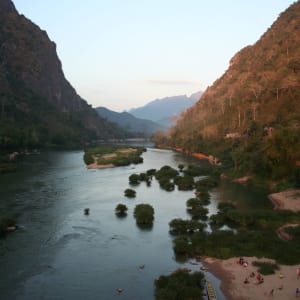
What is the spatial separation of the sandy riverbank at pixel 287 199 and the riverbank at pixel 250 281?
22.6m

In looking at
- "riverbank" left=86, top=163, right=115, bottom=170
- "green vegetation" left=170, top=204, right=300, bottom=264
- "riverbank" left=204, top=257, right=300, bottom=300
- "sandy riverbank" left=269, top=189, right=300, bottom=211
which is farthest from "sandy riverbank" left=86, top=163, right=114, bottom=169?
"riverbank" left=204, top=257, right=300, bottom=300

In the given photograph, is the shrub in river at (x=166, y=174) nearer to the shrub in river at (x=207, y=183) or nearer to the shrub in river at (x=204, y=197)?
the shrub in river at (x=207, y=183)

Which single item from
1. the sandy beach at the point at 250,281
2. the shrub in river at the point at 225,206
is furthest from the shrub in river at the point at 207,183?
the sandy beach at the point at 250,281

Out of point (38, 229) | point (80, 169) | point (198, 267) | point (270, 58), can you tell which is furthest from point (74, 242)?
point (270, 58)

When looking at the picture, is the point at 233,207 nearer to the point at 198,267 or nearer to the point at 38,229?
the point at 198,267

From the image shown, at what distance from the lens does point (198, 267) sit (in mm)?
40438

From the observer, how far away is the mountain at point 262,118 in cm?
8119

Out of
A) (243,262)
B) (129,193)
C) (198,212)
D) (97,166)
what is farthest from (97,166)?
(243,262)

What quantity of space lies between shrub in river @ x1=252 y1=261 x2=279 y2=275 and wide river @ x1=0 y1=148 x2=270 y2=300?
4687 millimetres

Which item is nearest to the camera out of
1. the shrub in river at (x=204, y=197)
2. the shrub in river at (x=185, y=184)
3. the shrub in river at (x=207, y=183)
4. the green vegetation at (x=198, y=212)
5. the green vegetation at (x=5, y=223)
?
the green vegetation at (x=5, y=223)

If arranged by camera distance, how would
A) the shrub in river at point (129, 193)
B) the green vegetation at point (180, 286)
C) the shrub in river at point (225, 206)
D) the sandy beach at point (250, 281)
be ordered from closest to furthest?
1. the green vegetation at point (180, 286)
2. the sandy beach at point (250, 281)
3. the shrub in river at point (225, 206)
4. the shrub in river at point (129, 193)

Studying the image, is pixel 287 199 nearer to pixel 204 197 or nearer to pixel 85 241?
pixel 204 197

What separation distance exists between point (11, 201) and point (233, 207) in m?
35.3

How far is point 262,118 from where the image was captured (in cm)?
12381
